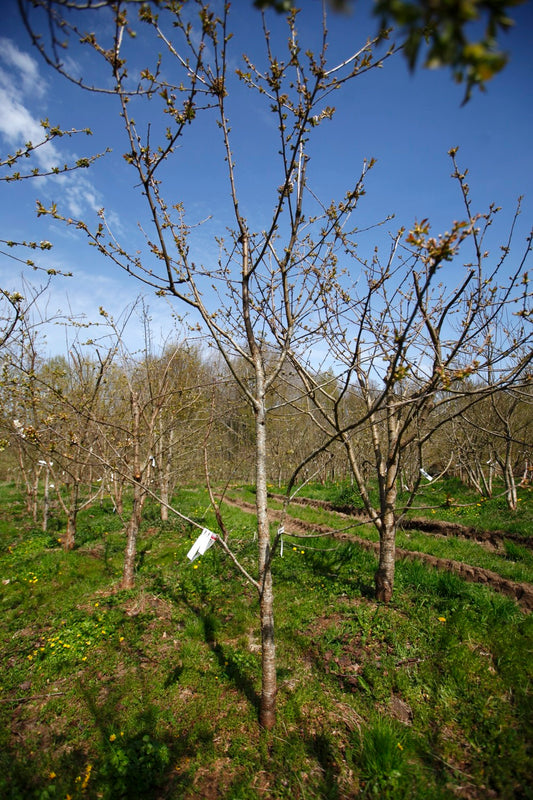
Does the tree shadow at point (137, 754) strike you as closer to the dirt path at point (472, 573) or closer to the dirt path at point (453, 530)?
the dirt path at point (472, 573)

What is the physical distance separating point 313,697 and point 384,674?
77 centimetres

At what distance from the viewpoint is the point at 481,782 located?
8.50ft

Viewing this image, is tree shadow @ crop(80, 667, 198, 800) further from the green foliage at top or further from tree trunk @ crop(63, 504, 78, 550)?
tree trunk @ crop(63, 504, 78, 550)

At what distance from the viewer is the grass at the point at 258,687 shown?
2.72 m

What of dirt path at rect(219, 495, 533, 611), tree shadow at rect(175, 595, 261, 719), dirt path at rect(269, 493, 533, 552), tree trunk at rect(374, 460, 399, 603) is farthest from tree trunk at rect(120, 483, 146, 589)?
dirt path at rect(269, 493, 533, 552)

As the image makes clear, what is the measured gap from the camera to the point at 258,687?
360cm

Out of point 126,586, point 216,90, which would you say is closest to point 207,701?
point 126,586

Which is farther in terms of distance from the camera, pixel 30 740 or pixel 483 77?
pixel 30 740

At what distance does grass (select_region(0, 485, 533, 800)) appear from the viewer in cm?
272

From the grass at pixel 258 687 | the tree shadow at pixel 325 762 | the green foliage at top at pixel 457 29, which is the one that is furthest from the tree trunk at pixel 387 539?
the green foliage at top at pixel 457 29

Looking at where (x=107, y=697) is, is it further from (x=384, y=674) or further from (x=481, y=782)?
(x=481, y=782)

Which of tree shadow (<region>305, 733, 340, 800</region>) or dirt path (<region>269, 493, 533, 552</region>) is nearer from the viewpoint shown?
tree shadow (<region>305, 733, 340, 800</region>)

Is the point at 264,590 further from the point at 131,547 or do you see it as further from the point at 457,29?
the point at 131,547

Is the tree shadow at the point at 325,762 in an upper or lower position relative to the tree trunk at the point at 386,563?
lower
